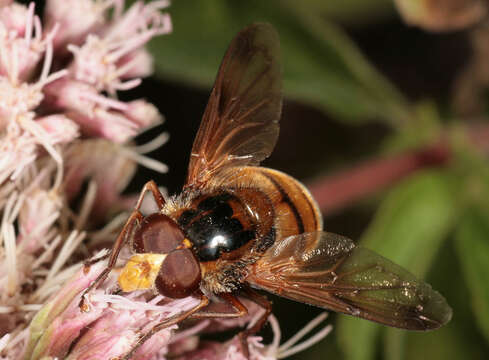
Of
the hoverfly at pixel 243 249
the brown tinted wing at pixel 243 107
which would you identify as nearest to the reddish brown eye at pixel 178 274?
the hoverfly at pixel 243 249

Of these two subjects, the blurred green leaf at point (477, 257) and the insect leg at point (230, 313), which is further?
the blurred green leaf at point (477, 257)

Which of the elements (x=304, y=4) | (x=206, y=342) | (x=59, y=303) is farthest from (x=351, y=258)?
(x=304, y=4)

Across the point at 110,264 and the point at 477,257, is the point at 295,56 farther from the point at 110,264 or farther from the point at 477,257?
the point at 110,264

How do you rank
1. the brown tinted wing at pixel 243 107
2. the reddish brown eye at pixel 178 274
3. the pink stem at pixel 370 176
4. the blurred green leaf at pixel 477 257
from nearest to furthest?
the reddish brown eye at pixel 178 274 → the brown tinted wing at pixel 243 107 → the blurred green leaf at pixel 477 257 → the pink stem at pixel 370 176

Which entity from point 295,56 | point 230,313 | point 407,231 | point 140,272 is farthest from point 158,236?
point 295,56

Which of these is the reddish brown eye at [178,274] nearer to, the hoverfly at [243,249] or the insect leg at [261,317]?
the hoverfly at [243,249]

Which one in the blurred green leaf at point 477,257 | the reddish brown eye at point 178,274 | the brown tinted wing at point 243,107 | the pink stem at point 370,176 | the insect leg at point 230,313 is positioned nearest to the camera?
the reddish brown eye at point 178,274
